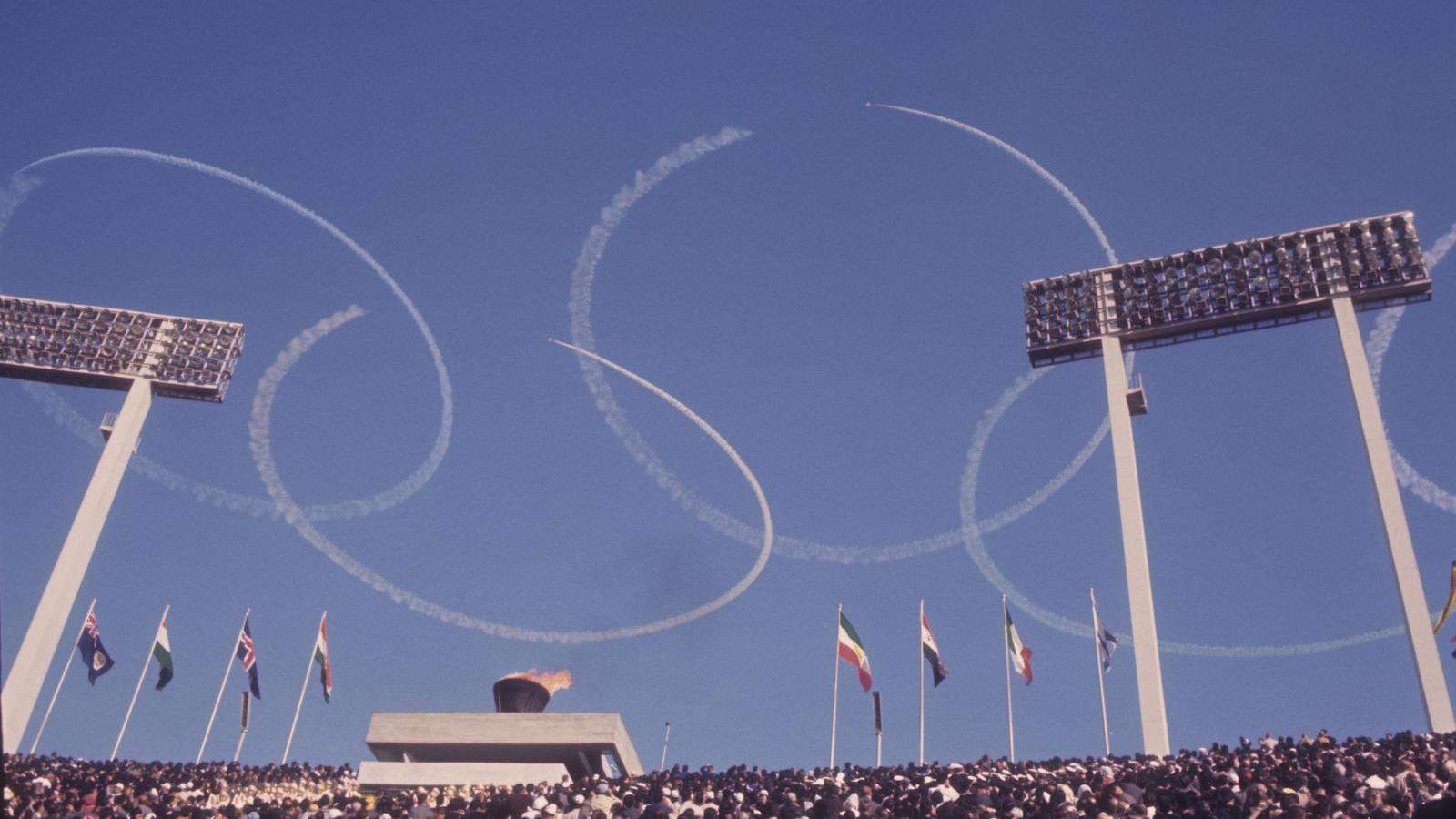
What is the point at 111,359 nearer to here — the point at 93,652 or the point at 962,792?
the point at 93,652

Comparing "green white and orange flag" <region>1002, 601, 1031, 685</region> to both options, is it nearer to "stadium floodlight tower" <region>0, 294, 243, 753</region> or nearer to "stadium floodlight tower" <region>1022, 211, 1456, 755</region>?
"stadium floodlight tower" <region>1022, 211, 1456, 755</region>

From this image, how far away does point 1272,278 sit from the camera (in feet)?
212

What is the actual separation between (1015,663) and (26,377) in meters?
67.8

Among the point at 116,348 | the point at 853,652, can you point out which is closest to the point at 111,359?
the point at 116,348

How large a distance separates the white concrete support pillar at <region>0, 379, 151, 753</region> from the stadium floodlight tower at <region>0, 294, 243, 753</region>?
0.22 ft

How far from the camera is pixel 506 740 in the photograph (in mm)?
66688

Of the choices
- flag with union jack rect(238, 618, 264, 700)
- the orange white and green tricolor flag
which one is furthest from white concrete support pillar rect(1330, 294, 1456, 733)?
flag with union jack rect(238, 618, 264, 700)

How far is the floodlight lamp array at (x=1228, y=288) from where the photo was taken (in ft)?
202

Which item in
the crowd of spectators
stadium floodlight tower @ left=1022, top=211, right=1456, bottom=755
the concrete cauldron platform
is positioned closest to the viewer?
the crowd of spectators

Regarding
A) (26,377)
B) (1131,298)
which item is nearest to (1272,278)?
(1131,298)

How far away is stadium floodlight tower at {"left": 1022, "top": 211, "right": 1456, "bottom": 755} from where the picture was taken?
2185 inches

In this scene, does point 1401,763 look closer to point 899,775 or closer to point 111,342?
point 899,775

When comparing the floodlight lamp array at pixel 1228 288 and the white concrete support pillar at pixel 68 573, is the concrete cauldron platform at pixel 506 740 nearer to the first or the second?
the white concrete support pillar at pixel 68 573

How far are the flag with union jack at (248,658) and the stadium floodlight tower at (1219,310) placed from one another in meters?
49.0
